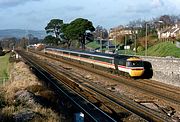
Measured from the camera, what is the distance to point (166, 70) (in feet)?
122

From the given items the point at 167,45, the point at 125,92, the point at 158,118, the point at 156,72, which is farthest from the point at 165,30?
the point at 158,118

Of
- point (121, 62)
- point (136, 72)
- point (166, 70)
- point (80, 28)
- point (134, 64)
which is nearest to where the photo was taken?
point (166, 70)

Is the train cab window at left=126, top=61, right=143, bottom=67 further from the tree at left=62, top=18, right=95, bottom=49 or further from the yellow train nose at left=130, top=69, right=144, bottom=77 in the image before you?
the tree at left=62, top=18, right=95, bottom=49

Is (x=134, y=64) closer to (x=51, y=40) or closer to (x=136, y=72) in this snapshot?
(x=136, y=72)

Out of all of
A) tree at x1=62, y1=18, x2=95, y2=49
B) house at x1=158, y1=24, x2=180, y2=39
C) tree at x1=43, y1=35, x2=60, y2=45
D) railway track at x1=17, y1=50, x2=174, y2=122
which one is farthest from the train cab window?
tree at x1=43, y1=35, x2=60, y2=45

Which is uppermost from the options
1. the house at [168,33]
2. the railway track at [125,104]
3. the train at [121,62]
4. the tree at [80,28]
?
the tree at [80,28]

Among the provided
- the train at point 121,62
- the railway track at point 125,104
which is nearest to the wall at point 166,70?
the train at point 121,62

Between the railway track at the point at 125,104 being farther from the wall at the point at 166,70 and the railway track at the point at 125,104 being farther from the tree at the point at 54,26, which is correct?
the tree at the point at 54,26

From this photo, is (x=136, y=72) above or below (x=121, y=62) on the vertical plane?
below

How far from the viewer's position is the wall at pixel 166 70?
34.8 metres

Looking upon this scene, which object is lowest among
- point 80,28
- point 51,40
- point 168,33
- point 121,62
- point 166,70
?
point 51,40

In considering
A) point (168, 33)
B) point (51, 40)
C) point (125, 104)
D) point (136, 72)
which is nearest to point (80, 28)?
point (168, 33)

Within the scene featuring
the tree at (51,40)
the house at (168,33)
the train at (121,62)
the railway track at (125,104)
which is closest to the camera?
the railway track at (125,104)

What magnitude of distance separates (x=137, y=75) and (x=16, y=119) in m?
25.3
